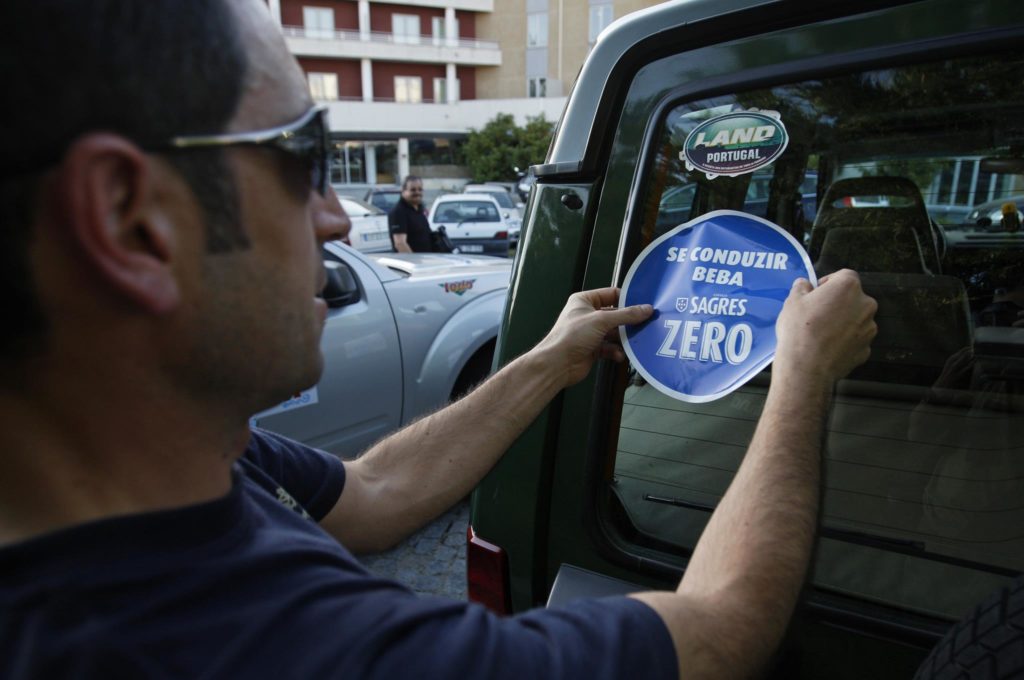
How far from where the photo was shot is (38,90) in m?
0.68

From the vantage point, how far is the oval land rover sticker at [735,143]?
4.45 ft

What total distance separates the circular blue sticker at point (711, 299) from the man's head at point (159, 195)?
74cm

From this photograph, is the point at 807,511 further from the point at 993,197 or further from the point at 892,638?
the point at 993,197

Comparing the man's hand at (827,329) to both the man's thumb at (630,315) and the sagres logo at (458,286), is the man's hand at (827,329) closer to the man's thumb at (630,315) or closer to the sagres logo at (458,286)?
the man's thumb at (630,315)

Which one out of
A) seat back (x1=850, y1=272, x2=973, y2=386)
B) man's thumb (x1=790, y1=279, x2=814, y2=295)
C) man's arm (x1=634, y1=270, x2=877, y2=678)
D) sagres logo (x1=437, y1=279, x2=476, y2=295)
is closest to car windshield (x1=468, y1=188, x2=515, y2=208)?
sagres logo (x1=437, y1=279, x2=476, y2=295)

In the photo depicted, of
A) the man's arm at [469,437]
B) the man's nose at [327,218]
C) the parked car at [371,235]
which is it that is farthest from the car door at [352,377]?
the parked car at [371,235]

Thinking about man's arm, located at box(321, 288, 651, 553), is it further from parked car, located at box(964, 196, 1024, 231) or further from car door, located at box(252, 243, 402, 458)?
car door, located at box(252, 243, 402, 458)

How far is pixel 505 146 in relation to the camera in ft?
124

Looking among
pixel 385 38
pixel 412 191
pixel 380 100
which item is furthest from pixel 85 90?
pixel 385 38

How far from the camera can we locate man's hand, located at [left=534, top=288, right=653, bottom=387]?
1473 mm

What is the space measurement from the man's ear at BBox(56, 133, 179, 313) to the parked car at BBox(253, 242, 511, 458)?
112 inches

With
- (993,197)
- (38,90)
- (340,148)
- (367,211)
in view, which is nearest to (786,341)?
(993,197)

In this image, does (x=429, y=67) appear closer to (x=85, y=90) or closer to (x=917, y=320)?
(x=917, y=320)

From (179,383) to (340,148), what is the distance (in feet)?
140
